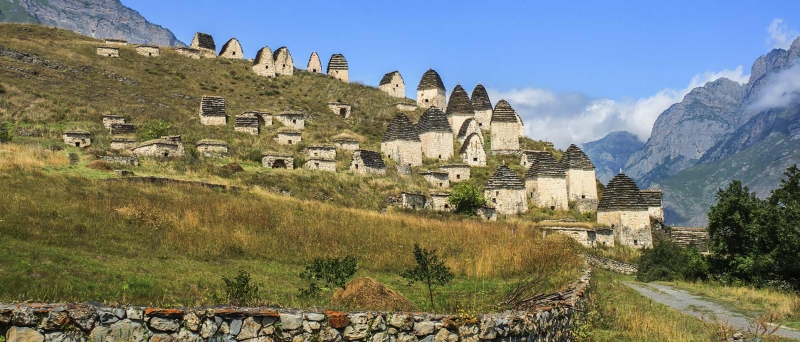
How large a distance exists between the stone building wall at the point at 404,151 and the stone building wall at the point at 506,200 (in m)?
7.82

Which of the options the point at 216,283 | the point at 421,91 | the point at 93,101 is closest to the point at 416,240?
the point at 216,283

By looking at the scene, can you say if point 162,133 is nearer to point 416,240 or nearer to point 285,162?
point 285,162

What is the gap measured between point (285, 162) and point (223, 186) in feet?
40.2

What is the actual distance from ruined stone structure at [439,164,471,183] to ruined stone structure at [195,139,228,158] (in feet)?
47.0

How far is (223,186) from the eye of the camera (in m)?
26.1

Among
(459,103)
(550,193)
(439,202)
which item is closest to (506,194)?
(550,193)

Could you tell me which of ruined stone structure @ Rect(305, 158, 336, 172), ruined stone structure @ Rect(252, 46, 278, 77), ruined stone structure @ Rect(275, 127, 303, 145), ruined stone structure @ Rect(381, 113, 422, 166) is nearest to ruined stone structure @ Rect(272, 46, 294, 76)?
ruined stone structure @ Rect(252, 46, 278, 77)

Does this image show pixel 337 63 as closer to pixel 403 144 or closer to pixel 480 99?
pixel 480 99

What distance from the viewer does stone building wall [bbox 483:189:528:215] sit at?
1553 inches

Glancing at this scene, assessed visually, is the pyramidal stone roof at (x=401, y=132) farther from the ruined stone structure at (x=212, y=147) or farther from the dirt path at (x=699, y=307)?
the dirt path at (x=699, y=307)

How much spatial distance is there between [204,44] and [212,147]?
33.9m

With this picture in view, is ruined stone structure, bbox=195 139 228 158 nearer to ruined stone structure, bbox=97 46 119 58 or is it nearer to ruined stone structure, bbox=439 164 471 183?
ruined stone structure, bbox=439 164 471 183

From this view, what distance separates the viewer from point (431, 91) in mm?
65000

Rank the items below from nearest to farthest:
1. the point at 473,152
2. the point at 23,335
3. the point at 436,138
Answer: the point at 23,335 → the point at 436,138 → the point at 473,152
